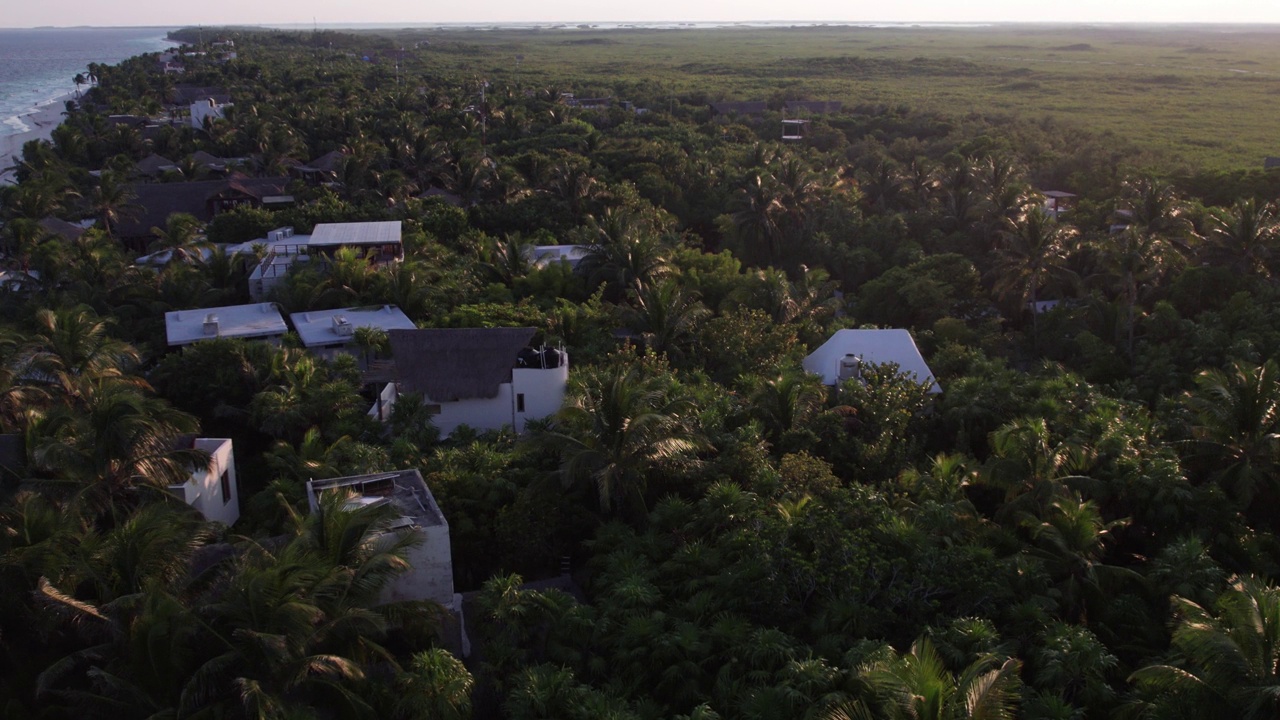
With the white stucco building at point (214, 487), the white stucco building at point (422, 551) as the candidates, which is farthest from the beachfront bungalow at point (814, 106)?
the white stucco building at point (422, 551)

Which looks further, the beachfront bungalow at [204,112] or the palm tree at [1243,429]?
the beachfront bungalow at [204,112]

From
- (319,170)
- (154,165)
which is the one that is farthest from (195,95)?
(319,170)

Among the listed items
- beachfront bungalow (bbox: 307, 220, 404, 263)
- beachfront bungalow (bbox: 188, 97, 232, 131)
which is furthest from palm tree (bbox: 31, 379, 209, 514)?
beachfront bungalow (bbox: 188, 97, 232, 131)

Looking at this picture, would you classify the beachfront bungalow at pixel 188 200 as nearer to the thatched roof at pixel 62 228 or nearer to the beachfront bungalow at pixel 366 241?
the thatched roof at pixel 62 228

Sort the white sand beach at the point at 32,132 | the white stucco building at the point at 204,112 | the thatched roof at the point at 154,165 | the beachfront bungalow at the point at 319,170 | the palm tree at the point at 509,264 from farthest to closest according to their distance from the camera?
the white stucco building at the point at 204,112
the white sand beach at the point at 32,132
the beachfront bungalow at the point at 319,170
the thatched roof at the point at 154,165
the palm tree at the point at 509,264

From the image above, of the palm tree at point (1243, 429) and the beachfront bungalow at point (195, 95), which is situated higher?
the beachfront bungalow at point (195, 95)

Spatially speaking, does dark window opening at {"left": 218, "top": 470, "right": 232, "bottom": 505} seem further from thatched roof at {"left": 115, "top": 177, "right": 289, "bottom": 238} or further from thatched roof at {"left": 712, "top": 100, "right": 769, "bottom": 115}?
thatched roof at {"left": 712, "top": 100, "right": 769, "bottom": 115}

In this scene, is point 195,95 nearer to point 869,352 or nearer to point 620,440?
point 869,352

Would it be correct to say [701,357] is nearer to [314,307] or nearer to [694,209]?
[314,307]
